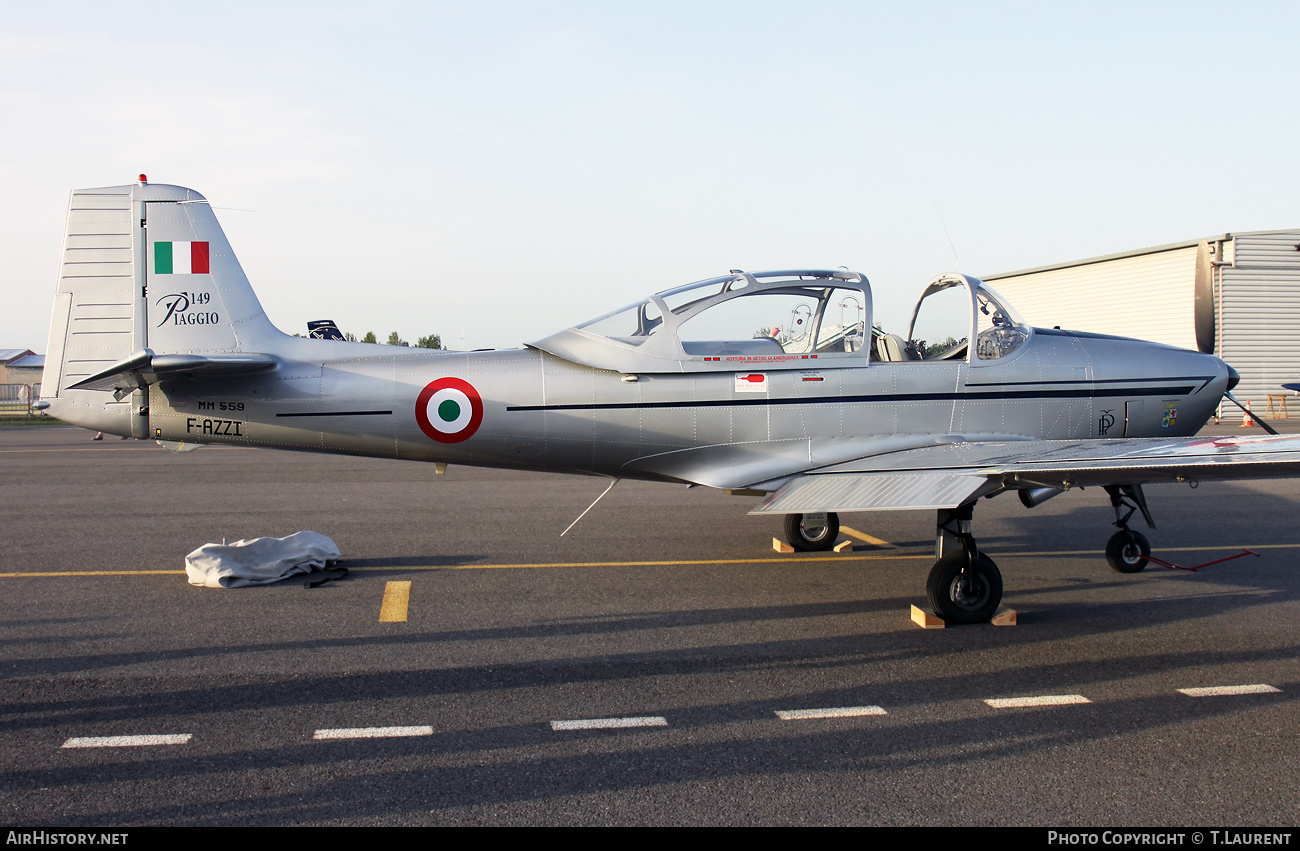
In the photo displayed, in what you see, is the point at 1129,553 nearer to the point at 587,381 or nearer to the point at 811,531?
the point at 811,531

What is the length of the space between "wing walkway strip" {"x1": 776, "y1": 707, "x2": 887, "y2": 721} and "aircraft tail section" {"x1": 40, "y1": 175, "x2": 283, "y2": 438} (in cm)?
480

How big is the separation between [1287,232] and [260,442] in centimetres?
3355

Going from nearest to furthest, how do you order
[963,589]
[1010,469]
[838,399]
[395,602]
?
[1010,469] < [963,589] < [395,602] < [838,399]

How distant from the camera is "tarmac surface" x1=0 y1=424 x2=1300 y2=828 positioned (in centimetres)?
367

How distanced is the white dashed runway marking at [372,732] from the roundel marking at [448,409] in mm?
2928

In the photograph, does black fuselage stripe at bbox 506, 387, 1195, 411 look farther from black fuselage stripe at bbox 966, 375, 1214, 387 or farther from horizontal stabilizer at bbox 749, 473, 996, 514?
horizontal stabilizer at bbox 749, 473, 996, 514

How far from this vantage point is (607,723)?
14.7 ft

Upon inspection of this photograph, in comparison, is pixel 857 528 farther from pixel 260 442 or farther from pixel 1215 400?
pixel 260 442

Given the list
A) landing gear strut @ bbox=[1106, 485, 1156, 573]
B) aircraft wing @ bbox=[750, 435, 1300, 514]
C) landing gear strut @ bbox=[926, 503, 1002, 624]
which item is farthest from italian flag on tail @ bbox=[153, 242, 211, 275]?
landing gear strut @ bbox=[1106, 485, 1156, 573]

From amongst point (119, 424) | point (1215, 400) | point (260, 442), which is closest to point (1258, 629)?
point (1215, 400)

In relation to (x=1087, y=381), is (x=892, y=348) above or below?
above

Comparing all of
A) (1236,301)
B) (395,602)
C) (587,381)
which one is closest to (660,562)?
(587,381)

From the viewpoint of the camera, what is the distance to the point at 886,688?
16.5 ft

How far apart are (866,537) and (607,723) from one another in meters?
5.66
